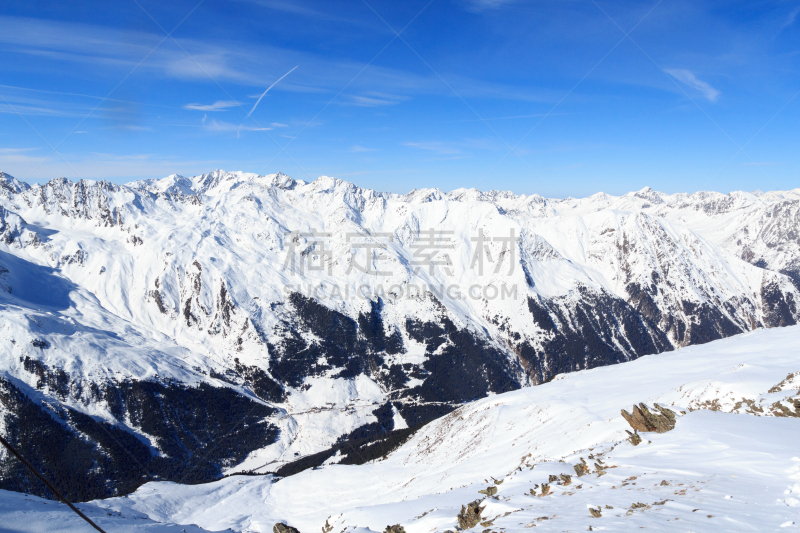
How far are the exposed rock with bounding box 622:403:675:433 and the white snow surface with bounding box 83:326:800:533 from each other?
2.75ft

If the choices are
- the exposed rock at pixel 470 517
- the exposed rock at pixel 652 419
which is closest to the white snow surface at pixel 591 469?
the exposed rock at pixel 470 517

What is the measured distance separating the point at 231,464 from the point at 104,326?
102435 mm

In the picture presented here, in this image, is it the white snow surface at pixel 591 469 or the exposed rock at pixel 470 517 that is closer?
the white snow surface at pixel 591 469

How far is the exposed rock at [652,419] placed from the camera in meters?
25.5

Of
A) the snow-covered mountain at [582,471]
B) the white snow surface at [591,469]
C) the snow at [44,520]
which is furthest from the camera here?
the snow at [44,520]

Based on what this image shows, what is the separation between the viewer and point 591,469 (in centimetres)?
2262

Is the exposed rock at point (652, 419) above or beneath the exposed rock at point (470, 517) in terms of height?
above

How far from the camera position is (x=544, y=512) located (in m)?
17.0

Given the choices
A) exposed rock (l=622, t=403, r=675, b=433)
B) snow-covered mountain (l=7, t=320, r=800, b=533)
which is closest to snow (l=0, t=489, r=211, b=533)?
snow-covered mountain (l=7, t=320, r=800, b=533)

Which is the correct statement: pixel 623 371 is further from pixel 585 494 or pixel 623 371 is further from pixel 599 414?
pixel 585 494

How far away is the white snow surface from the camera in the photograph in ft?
49.6

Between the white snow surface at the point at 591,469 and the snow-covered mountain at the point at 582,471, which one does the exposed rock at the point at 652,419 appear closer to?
the snow-covered mountain at the point at 582,471

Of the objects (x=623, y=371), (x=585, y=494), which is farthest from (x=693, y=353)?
(x=585, y=494)

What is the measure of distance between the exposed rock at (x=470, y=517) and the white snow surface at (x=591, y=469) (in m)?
0.51
